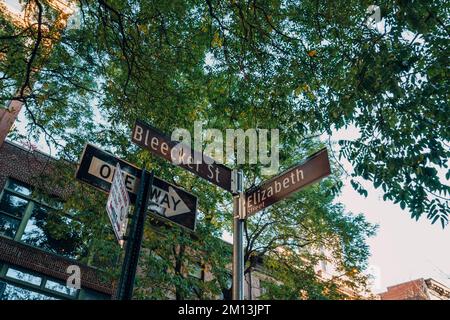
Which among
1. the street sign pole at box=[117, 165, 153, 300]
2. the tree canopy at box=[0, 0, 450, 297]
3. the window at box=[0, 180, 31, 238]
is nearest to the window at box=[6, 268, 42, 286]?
the window at box=[0, 180, 31, 238]

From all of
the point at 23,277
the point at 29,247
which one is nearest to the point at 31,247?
the point at 29,247

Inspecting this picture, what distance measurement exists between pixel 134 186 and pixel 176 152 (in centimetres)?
99

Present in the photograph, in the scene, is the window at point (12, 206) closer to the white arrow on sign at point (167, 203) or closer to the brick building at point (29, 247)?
the brick building at point (29, 247)

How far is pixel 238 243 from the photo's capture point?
14.8 feet

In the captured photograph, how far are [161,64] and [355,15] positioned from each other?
166 inches

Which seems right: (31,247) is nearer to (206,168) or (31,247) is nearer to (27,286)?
(27,286)

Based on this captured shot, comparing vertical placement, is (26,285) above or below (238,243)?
above

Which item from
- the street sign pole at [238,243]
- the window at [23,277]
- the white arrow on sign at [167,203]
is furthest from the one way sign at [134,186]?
the window at [23,277]

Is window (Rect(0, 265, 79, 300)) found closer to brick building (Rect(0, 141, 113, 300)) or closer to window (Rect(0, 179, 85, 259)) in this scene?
brick building (Rect(0, 141, 113, 300))

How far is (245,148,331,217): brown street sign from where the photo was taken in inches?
171

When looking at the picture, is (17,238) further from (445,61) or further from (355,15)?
(445,61)

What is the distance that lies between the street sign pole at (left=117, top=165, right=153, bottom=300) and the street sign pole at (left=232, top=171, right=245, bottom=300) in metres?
1.50
